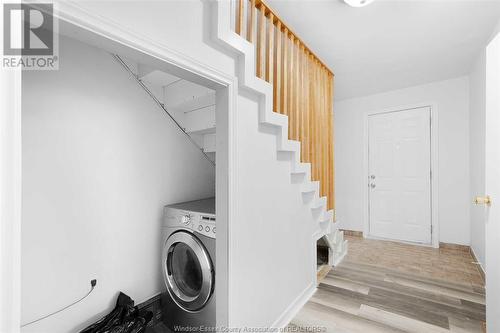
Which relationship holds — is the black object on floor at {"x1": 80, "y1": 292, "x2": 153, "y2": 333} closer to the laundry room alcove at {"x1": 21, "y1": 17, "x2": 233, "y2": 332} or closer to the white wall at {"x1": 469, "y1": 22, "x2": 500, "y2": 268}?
the laundry room alcove at {"x1": 21, "y1": 17, "x2": 233, "y2": 332}

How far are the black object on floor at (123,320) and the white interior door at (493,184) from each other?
214 cm

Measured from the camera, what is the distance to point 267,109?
1.58 meters

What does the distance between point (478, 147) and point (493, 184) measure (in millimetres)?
1815

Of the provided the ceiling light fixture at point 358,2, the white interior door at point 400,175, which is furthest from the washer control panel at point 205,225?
the white interior door at point 400,175

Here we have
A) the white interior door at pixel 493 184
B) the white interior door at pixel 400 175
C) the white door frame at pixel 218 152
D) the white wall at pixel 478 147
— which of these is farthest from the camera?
the white interior door at pixel 400 175

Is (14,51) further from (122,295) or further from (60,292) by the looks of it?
(122,295)

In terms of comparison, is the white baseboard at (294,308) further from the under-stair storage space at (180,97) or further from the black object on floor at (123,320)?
the under-stair storage space at (180,97)

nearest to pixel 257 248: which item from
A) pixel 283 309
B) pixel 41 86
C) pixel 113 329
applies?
pixel 283 309

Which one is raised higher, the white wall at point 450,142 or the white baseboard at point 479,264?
the white wall at point 450,142

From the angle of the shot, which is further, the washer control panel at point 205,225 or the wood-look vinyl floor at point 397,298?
the wood-look vinyl floor at point 397,298

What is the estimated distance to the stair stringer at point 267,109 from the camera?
4.09ft

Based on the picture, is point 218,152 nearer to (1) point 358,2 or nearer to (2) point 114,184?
(2) point 114,184

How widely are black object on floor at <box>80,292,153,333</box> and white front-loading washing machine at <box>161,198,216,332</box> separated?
0.23 meters

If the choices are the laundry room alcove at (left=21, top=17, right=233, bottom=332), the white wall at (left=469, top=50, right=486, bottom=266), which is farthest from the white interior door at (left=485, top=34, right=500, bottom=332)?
the laundry room alcove at (left=21, top=17, right=233, bottom=332)
